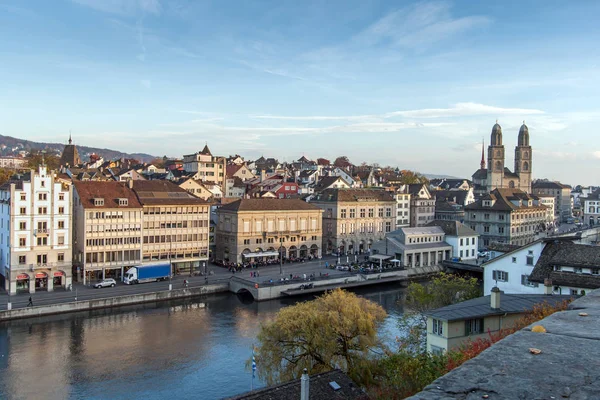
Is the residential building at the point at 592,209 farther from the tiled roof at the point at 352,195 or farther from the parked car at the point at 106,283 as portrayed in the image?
the parked car at the point at 106,283

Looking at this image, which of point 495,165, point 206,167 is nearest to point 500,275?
point 206,167

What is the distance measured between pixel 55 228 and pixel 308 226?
124 ft

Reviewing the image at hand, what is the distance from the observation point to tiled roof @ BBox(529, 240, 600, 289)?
35938 millimetres

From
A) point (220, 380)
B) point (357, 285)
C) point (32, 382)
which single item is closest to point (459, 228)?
point (357, 285)

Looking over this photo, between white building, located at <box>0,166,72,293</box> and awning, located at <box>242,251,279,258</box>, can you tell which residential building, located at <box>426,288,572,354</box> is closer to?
white building, located at <box>0,166,72,293</box>

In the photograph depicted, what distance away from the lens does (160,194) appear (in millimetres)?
69375

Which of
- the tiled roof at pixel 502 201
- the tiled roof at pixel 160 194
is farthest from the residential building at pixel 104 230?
the tiled roof at pixel 502 201

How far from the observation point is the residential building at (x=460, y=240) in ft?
276

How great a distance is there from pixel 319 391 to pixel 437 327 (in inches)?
284

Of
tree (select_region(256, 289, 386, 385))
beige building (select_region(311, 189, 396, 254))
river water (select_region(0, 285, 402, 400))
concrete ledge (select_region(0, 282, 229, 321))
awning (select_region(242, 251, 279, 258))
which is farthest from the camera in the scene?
beige building (select_region(311, 189, 396, 254))

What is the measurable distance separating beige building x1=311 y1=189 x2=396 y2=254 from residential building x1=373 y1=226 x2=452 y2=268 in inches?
421

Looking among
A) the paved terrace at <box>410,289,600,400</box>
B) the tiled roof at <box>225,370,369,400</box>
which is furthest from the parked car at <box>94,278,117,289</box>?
the paved terrace at <box>410,289,600,400</box>

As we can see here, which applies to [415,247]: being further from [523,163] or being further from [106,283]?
[523,163]

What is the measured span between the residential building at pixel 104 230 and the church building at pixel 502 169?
346 ft
